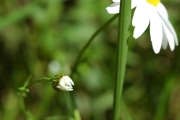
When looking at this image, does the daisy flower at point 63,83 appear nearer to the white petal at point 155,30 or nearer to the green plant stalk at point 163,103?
the white petal at point 155,30

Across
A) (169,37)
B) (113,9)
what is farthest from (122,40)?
(169,37)

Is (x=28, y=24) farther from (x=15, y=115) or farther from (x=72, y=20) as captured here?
(x=15, y=115)

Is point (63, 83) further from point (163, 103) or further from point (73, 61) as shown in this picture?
point (73, 61)

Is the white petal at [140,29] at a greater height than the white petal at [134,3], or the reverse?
the white petal at [134,3]

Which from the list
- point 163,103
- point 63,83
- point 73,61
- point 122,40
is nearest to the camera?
point 122,40

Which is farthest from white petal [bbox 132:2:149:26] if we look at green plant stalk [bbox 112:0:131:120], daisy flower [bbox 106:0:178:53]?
green plant stalk [bbox 112:0:131:120]

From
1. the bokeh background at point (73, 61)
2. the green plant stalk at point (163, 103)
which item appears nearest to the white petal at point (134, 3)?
the green plant stalk at point (163, 103)

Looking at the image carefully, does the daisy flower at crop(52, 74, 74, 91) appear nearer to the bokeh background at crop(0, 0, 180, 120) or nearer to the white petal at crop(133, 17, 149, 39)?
the white petal at crop(133, 17, 149, 39)
